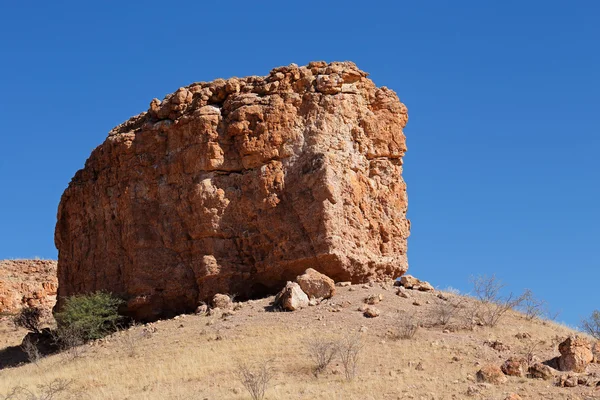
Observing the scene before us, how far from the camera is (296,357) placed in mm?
19359

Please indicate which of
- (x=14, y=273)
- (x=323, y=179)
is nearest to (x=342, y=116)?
(x=323, y=179)

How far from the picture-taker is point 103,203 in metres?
27.5

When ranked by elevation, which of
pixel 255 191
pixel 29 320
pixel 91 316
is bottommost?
pixel 91 316

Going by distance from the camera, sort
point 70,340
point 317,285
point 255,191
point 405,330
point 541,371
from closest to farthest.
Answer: point 541,371 → point 405,330 → point 317,285 → point 70,340 → point 255,191

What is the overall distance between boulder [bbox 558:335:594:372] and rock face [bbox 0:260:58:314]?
1037 inches

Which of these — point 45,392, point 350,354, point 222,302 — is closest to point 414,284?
point 222,302

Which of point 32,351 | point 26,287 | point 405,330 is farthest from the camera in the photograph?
point 26,287

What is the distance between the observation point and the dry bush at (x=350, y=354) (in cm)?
1791

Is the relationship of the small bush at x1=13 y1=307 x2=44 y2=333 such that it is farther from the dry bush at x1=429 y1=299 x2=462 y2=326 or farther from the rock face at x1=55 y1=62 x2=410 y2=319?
the dry bush at x1=429 y1=299 x2=462 y2=326

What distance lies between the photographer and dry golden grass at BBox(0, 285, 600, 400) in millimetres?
17219

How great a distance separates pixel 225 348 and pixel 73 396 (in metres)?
3.82

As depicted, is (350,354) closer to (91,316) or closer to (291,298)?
(291,298)

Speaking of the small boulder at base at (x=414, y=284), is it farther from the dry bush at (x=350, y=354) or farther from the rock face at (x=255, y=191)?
the dry bush at (x=350, y=354)

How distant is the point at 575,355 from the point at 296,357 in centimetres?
642
